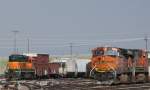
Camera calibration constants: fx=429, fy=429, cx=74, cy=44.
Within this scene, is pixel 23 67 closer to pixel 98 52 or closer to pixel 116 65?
pixel 98 52

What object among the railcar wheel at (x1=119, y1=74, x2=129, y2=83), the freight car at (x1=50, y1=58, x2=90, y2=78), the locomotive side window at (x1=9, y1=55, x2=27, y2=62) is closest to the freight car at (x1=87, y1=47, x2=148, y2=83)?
the railcar wheel at (x1=119, y1=74, x2=129, y2=83)

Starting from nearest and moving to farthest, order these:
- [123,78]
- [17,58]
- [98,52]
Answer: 1. [123,78]
2. [98,52]
3. [17,58]

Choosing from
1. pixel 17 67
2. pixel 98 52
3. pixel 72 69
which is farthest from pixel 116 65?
pixel 72 69

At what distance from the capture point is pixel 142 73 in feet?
117

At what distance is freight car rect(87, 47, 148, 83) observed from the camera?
32188 mm

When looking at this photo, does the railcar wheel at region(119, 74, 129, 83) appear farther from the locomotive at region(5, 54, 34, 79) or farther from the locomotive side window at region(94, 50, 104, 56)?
the locomotive at region(5, 54, 34, 79)

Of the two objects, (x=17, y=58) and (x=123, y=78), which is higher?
(x=17, y=58)

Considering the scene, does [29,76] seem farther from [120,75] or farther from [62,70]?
[120,75]

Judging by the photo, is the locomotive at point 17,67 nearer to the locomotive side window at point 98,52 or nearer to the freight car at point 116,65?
the freight car at point 116,65

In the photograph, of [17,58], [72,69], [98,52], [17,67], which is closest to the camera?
[98,52]

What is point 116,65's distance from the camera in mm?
32312

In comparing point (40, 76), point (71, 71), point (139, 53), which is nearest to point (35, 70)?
point (40, 76)

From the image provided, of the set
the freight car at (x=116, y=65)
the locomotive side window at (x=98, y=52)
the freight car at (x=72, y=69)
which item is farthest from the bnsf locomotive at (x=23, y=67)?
the locomotive side window at (x=98, y=52)

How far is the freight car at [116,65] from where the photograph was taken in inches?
1267
